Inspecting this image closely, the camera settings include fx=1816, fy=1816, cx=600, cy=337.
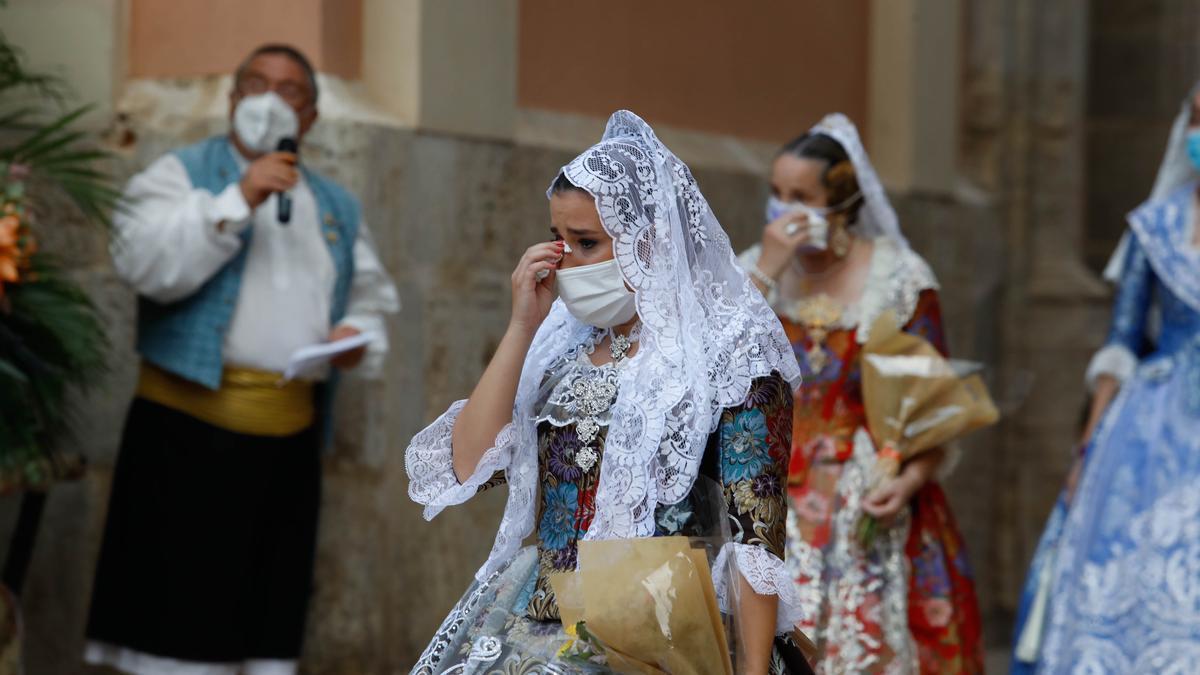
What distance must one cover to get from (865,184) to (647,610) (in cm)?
256

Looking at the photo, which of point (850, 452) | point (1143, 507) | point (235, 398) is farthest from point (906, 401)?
point (235, 398)

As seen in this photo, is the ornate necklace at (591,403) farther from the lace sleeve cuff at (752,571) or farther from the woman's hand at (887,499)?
the woman's hand at (887,499)

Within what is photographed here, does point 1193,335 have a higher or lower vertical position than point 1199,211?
lower

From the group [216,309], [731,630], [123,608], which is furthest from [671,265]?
[123,608]

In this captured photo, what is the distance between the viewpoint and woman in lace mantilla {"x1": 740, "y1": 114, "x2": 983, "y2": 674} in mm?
4809

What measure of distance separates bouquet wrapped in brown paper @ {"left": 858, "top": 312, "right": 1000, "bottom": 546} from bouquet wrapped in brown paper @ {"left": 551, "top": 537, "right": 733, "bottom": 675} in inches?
78.8

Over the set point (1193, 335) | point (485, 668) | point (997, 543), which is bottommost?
point (997, 543)

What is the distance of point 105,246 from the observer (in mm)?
5945

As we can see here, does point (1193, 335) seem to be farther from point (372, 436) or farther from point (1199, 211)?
point (372, 436)

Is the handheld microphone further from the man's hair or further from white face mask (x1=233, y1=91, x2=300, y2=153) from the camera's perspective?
the man's hair

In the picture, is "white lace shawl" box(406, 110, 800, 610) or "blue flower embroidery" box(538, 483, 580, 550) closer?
"white lace shawl" box(406, 110, 800, 610)

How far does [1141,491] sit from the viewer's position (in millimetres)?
5719

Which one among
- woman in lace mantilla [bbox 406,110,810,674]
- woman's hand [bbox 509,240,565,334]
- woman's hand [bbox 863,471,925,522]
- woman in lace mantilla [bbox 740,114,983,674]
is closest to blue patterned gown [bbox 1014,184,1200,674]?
woman in lace mantilla [bbox 740,114,983,674]

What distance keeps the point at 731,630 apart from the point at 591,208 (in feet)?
2.54
